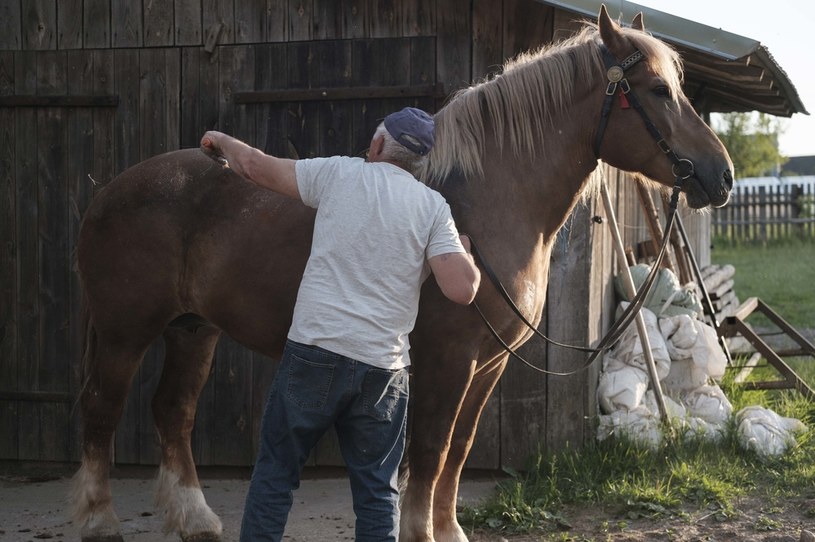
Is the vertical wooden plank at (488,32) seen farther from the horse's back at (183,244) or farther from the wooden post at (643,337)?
the horse's back at (183,244)

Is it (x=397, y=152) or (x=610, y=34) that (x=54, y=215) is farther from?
(x=610, y=34)

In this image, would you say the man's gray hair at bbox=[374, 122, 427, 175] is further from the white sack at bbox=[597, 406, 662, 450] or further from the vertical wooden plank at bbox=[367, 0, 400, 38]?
the white sack at bbox=[597, 406, 662, 450]

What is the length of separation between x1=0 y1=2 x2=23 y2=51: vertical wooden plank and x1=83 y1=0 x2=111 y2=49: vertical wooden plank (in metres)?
0.45

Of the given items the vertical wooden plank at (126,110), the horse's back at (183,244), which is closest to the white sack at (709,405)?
the horse's back at (183,244)

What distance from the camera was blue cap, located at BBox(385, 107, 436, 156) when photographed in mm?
3107

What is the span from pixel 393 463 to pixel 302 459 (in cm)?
31

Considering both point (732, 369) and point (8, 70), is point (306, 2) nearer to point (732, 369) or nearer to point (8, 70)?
point (8, 70)

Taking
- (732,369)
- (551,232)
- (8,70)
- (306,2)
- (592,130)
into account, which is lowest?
(732,369)

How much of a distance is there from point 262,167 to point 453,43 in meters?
2.51

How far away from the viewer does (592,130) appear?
3.89 m

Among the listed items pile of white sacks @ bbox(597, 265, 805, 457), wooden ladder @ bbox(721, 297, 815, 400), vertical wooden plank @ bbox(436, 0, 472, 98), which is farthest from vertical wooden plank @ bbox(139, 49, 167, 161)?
wooden ladder @ bbox(721, 297, 815, 400)

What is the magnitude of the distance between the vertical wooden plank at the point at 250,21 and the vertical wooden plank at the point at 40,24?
1.21 meters

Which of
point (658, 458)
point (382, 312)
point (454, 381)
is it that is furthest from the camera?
point (658, 458)

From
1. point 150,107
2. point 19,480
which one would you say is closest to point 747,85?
point 150,107
